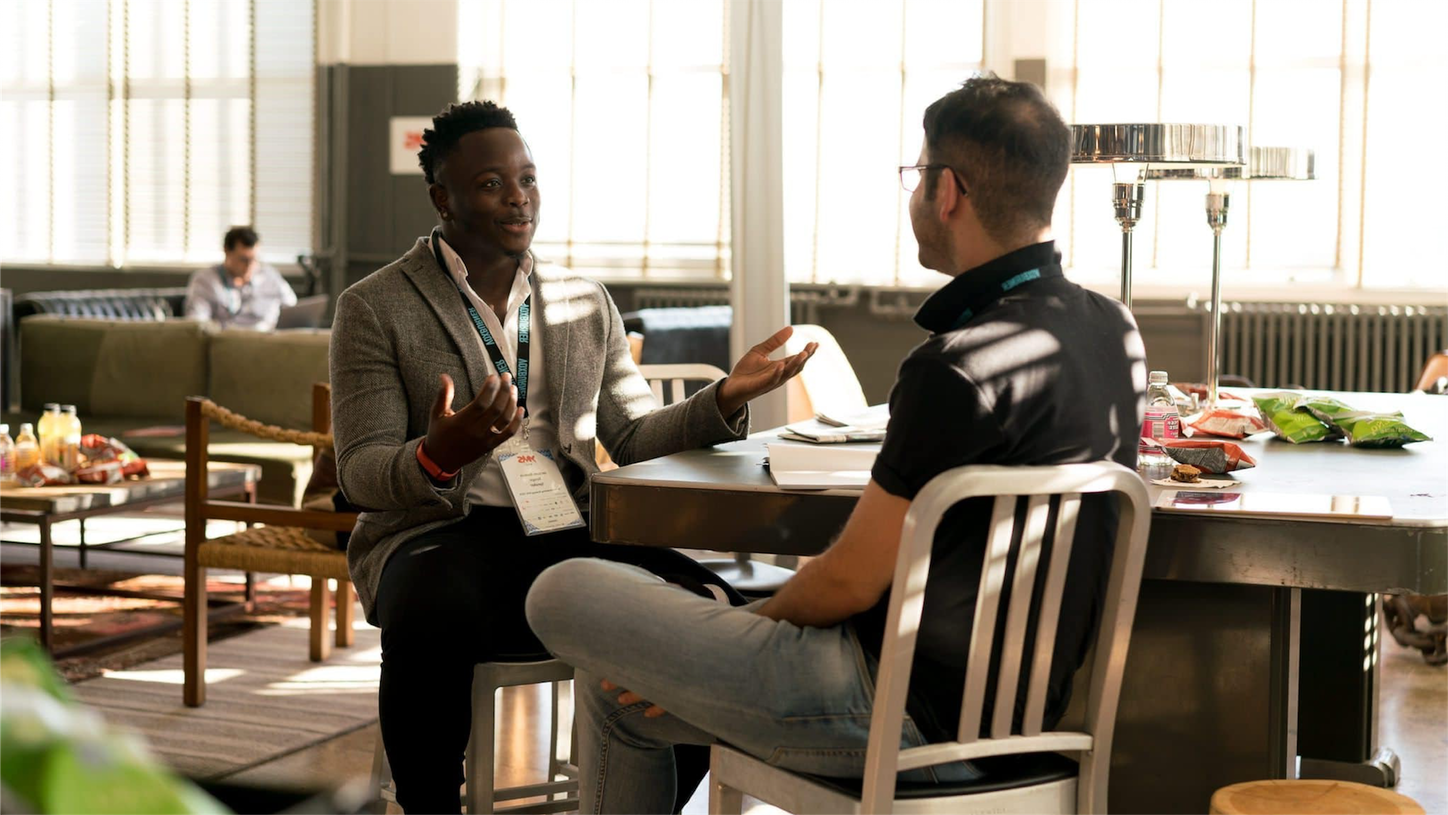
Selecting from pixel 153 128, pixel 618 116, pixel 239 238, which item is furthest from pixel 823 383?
pixel 153 128

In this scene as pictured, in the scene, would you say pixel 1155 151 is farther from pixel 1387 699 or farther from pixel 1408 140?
pixel 1408 140

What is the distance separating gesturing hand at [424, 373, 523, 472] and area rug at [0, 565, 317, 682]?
2.28 metres

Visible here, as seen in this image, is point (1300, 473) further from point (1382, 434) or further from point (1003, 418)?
point (1003, 418)

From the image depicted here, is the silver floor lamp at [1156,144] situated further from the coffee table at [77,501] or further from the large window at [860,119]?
the large window at [860,119]

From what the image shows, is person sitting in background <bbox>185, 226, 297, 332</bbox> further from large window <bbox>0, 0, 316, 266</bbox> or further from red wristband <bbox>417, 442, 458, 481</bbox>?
red wristband <bbox>417, 442, 458, 481</bbox>

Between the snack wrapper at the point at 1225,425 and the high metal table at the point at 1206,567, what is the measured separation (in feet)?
0.96

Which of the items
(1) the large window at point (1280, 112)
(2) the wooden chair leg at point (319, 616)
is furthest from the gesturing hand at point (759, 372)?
(1) the large window at point (1280, 112)

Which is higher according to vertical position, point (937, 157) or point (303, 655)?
point (937, 157)

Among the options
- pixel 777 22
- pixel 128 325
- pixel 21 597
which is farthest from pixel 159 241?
pixel 777 22

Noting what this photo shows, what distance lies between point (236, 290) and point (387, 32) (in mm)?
2187

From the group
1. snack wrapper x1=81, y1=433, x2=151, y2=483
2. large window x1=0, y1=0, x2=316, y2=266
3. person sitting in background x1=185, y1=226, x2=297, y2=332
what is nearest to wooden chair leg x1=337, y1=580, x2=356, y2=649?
snack wrapper x1=81, y1=433, x2=151, y2=483

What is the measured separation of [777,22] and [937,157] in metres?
3.20

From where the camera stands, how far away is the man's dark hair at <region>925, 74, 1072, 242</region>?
173 cm

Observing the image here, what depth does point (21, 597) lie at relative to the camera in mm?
4848
